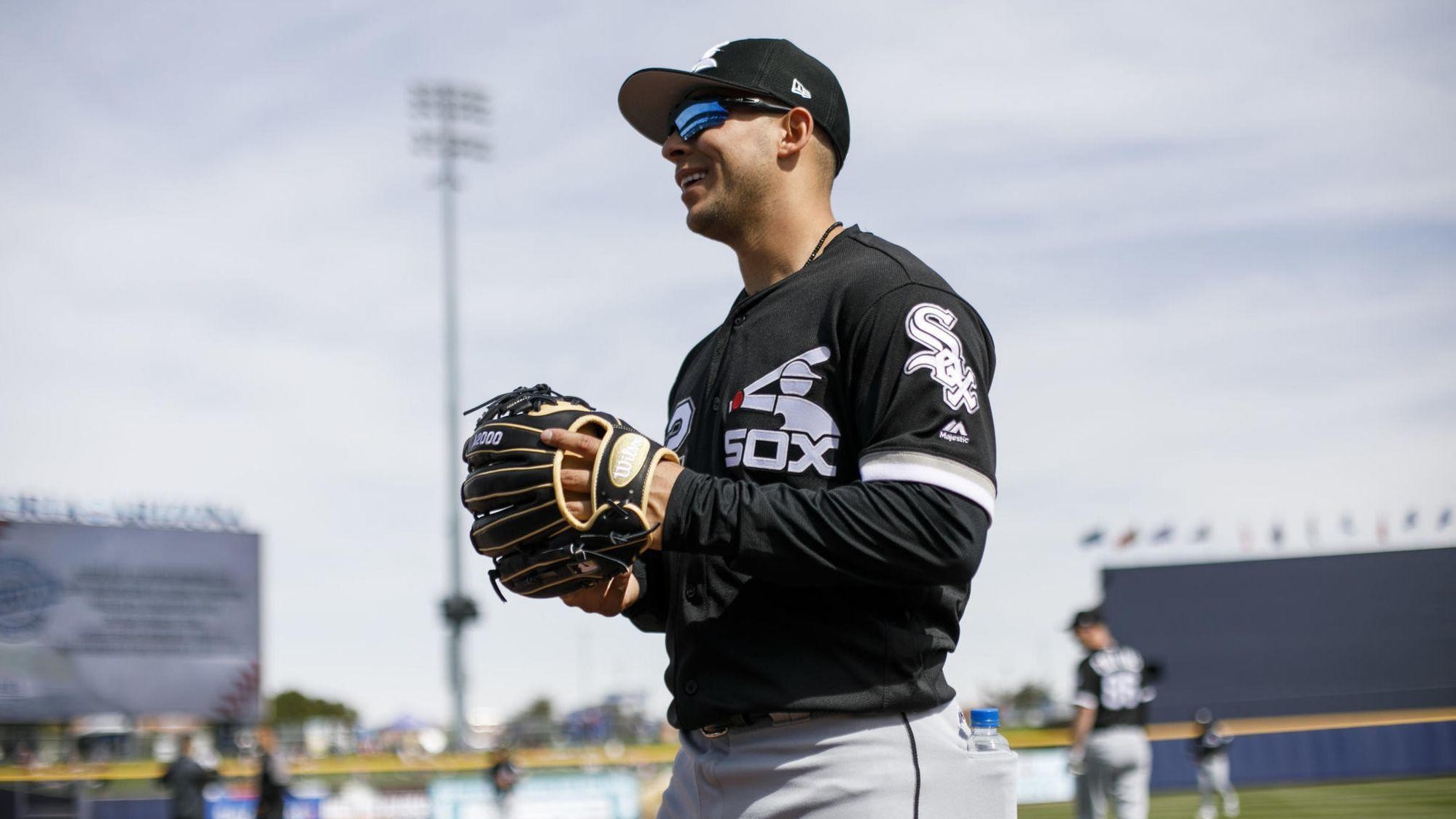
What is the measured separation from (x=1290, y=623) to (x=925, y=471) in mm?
33673

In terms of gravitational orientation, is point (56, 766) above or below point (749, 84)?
below

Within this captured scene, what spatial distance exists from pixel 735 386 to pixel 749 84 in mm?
603

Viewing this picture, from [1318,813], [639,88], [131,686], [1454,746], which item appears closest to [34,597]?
[131,686]

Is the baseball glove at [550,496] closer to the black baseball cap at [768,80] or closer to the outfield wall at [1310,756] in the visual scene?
the black baseball cap at [768,80]

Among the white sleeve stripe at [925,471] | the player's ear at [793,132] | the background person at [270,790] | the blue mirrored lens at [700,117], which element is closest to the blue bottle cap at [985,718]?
the white sleeve stripe at [925,471]

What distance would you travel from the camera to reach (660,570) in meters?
2.79

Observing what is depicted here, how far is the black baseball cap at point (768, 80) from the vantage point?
8.80 feet

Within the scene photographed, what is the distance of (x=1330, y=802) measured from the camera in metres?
18.1

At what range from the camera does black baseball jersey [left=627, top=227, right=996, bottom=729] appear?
7.13 feet

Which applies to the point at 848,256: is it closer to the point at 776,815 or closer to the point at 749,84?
the point at 749,84

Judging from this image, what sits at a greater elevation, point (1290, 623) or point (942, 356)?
point (942, 356)

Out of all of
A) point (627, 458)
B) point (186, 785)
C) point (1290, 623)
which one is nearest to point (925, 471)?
point (627, 458)

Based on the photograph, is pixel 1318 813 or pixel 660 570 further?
pixel 1318 813

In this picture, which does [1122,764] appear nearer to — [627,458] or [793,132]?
[793,132]
